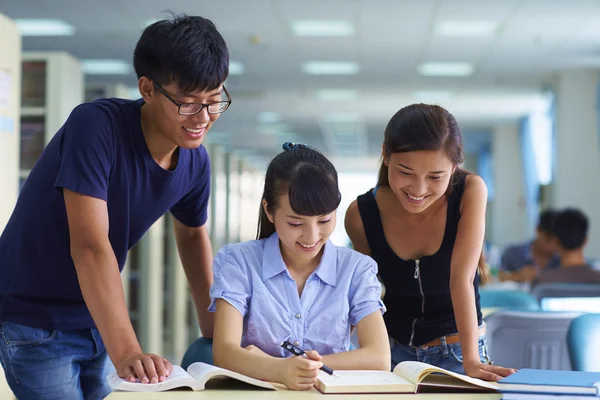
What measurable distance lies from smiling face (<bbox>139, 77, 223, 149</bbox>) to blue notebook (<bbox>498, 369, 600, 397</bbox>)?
2.55 ft

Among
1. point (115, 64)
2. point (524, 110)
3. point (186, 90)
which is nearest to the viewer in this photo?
point (186, 90)

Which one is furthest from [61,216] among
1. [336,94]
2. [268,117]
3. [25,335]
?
[268,117]

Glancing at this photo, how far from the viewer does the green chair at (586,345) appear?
7.80ft

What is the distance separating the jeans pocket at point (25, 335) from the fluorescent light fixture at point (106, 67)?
26.6ft

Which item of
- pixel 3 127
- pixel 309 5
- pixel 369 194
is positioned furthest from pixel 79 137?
pixel 309 5

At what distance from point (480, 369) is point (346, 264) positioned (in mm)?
390

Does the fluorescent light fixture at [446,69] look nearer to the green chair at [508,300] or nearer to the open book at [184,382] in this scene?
the green chair at [508,300]

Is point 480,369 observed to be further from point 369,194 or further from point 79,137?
point 79,137

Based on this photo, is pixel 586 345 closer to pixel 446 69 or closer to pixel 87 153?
pixel 87 153

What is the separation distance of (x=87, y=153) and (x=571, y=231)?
12.5ft

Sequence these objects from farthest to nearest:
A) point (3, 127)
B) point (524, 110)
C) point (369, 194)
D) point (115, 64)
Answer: point (524, 110)
point (115, 64)
point (3, 127)
point (369, 194)

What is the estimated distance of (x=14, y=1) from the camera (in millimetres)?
6941

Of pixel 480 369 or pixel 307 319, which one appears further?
pixel 307 319

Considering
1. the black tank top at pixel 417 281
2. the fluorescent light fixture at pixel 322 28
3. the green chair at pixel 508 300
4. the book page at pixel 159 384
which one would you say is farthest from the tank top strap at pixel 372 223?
the fluorescent light fixture at pixel 322 28
